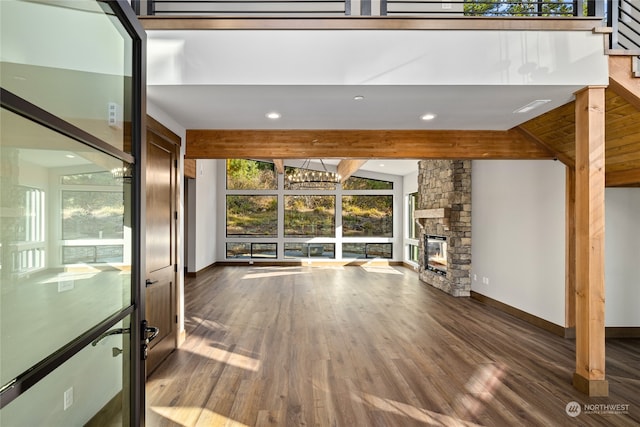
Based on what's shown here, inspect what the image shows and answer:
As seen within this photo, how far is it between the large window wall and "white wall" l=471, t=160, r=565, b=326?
4.68 m

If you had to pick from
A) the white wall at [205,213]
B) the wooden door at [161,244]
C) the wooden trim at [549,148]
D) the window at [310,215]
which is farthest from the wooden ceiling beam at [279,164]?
the wooden trim at [549,148]

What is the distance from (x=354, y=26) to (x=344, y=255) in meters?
8.77

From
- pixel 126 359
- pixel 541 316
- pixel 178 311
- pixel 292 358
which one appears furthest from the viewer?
pixel 541 316

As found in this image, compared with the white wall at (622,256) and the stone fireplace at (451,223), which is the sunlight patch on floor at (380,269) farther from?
the white wall at (622,256)

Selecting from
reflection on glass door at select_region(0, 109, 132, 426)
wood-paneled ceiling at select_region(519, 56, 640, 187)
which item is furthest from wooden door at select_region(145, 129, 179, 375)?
wood-paneled ceiling at select_region(519, 56, 640, 187)

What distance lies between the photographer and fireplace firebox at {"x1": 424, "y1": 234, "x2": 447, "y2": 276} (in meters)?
7.33

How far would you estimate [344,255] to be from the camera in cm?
1118

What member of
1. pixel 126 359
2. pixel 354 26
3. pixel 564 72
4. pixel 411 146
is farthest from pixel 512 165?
pixel 126 359

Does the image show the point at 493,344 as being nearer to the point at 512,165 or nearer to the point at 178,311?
the point at 512,165

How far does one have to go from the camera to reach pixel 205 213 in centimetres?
968

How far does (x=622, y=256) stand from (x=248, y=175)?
932 centimetres

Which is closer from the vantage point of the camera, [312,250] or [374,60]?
[374,60]

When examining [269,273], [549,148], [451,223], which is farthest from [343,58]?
[269,273]

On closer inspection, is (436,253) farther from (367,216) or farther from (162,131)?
(162,131)
